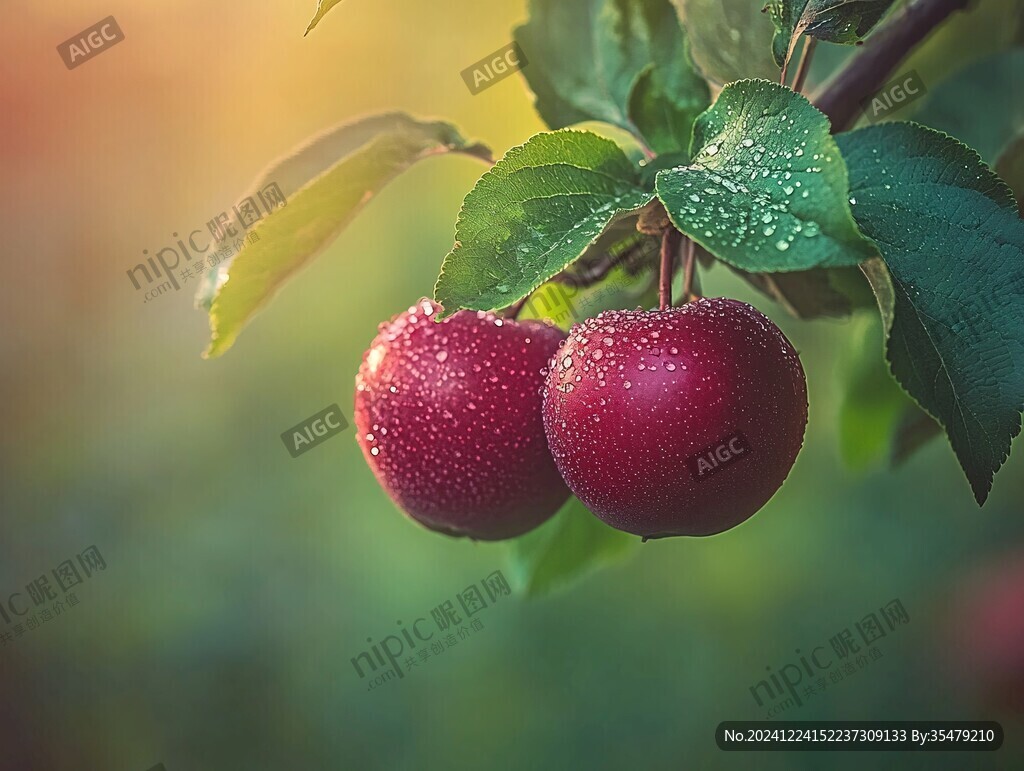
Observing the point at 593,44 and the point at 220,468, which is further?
the point at 220,468

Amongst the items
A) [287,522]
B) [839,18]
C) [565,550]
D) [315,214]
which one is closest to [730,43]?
[839,18]

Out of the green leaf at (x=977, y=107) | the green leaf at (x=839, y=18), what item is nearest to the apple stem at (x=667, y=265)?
the green leaf at (x=839, y=18)

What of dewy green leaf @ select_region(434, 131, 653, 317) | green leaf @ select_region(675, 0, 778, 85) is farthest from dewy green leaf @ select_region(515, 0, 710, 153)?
dewy green leaf @ select_region(434, 131, 653, 317)

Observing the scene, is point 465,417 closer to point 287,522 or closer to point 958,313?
point 958,313

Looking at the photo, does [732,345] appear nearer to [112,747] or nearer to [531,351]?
[531,351]

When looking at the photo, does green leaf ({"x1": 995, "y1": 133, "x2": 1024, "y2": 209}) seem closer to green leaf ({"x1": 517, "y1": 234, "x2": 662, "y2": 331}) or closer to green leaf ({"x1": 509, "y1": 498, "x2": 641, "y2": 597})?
green leaf ({"x1": 517, "y1": 234, "x2": 662, "y2": 331})

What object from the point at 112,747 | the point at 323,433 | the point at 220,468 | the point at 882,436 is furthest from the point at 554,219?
the point at 112,747
